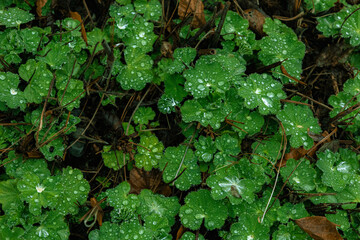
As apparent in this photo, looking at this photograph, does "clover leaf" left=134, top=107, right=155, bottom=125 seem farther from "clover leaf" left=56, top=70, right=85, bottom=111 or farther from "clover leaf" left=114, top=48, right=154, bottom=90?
"clover leaf" left=56, top=70, right=85, bottom=111

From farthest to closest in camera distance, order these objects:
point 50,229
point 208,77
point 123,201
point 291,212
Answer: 1. point 208,77
2. point 291,212
3. point 123,201
4. point 50,229

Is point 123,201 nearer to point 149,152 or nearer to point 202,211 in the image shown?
point 149,152

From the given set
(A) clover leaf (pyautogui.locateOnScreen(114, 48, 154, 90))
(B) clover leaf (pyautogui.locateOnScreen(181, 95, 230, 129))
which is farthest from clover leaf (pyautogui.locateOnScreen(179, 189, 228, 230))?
(A) clover leaf (pyautogui.locateOnScreen(114, 48, 154, 90))

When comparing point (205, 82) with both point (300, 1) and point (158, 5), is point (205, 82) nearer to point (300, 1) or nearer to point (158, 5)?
point (158, 5)

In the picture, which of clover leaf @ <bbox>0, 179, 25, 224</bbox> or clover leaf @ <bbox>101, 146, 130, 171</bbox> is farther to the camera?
clover leaf @ <bbox>101, 146, 130, 171</bbox>

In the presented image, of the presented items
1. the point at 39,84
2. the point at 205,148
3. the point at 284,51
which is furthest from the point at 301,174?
the point at 39,84

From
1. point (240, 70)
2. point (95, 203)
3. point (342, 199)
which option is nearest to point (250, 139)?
point (240, 70)

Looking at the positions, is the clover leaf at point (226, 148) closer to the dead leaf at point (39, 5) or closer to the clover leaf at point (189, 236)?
the clover leaf at point (189, 236)
